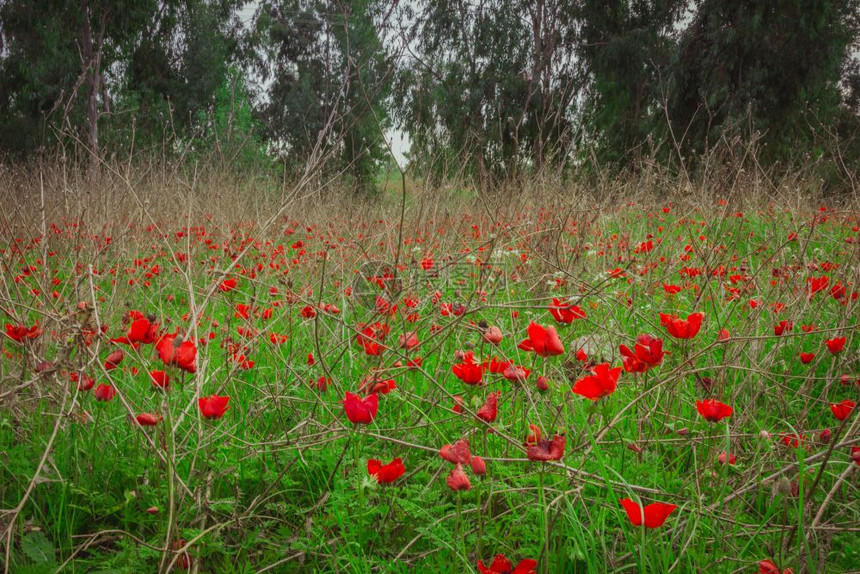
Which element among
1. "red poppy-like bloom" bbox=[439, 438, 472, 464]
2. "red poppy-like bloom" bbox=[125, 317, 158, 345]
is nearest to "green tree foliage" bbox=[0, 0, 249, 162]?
"red poppy-like bloom" bbox=[125, 317, 158, 345]

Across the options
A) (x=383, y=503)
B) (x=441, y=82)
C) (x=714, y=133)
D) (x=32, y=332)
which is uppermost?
(x=441, y=82)

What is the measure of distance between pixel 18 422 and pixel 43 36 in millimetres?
14074

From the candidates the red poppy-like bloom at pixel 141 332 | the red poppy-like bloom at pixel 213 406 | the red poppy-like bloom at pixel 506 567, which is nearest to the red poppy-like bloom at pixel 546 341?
the red poppy-like bloom at pixel 506 567

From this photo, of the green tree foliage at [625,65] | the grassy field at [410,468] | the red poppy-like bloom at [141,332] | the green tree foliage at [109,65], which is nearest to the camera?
the grassy field at [410,468]

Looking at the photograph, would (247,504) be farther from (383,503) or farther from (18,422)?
(18,422)

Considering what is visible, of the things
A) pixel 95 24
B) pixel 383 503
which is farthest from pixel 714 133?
pixel 95 24

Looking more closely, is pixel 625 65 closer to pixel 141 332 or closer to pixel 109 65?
pixel 109 65

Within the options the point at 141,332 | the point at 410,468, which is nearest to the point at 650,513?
the point at 410,468

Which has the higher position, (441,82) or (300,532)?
(441,82)

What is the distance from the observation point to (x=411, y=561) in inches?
42.1

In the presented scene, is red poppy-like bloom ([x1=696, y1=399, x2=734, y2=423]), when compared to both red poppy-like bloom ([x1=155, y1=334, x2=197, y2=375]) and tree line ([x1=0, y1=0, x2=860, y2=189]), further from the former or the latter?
tree line ([x1=0, y1=0, x2=860, y2=189])

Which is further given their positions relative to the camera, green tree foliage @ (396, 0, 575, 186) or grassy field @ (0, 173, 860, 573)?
green tree foliage @ (396, 0, 575, 186)

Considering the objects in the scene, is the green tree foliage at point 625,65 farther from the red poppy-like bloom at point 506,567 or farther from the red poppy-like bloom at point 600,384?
the red poppy-like bloom at point 506,567

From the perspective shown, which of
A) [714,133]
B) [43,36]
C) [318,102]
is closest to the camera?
[714,133]
